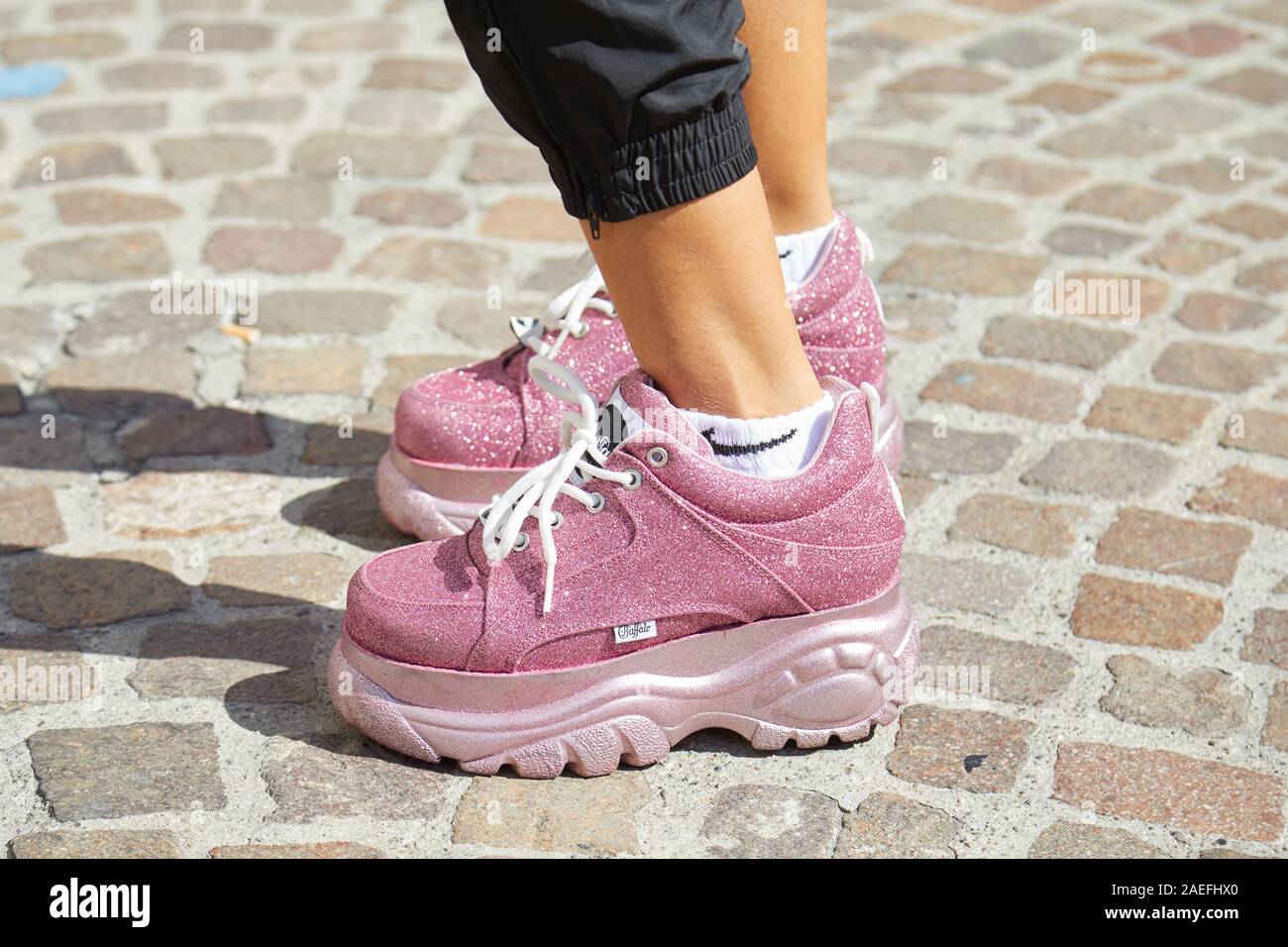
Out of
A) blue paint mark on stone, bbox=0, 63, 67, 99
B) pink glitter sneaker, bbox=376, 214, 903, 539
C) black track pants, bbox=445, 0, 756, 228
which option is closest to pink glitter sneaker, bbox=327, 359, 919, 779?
black track pants, bbox=445, 0, 756, 228

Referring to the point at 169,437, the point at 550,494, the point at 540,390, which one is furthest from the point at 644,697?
the point at 169,437

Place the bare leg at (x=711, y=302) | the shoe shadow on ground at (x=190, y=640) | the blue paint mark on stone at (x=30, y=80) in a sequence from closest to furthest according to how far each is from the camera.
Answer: the bare leg at (x=711, y=302), the shoe shadow on ground at (x=190, y=640), the blue paint mark on stone at (x=30, y=80)

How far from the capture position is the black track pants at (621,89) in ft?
5.30

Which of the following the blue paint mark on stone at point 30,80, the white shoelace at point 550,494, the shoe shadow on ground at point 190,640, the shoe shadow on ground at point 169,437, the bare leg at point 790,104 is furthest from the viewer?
the blue paint mark on stone at point 30,80

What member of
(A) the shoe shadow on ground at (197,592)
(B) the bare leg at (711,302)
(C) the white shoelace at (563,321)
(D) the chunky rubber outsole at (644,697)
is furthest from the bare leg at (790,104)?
(A) the shoe shadow on ground at (197,592)

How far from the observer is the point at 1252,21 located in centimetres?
489

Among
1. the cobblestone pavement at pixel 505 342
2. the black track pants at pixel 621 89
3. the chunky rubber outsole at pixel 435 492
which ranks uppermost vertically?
the black track pants at pixel 621 89

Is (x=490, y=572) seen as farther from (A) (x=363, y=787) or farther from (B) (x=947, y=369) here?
(B) (x=947, y=369)

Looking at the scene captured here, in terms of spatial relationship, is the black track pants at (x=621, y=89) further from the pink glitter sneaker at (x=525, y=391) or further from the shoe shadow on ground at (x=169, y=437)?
the shoe shadow on ground at (x=169, y=437)

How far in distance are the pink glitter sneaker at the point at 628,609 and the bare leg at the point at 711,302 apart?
0.06 metres

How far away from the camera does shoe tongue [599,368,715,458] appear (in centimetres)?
186

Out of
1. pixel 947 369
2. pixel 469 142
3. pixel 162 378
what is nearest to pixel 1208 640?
pixel 947 369
